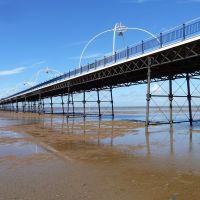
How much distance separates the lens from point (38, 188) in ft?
29.5

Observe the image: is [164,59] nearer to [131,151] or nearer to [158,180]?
[131,151]

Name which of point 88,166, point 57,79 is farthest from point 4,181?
point 57,79

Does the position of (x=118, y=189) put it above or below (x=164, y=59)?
below

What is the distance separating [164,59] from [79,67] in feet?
72.8

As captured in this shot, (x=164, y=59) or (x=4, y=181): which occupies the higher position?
(x=164, y=59)

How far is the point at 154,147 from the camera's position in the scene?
55.8 ft

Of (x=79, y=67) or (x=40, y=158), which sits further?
(x=79, y=67)

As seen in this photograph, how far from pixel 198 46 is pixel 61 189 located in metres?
19.2

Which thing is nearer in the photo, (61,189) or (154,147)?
(61,189)

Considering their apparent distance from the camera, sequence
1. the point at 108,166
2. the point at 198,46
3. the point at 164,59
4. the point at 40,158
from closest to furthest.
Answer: the point at 108,166
the point at 40,158
the point at 198,46
the point at 164,59

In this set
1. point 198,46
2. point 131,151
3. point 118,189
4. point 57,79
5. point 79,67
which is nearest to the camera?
point 118,189

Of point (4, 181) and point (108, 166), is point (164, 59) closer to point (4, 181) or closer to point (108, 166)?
point (108, 166)

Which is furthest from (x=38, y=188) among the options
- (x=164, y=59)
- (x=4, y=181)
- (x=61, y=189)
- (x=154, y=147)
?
(x=164, y=59)

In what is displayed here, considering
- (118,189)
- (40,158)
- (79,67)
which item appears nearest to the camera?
(118,189)
